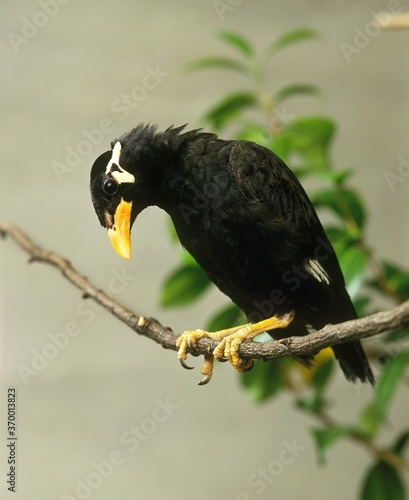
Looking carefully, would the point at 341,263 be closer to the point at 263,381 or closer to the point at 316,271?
the point at 316,271

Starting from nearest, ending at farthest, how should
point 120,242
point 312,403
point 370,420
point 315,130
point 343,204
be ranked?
point 120,242
point 315,130
point 343,204
point 312,403
point 370,420

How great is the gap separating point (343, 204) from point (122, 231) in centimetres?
42

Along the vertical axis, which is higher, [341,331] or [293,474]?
[341,331]

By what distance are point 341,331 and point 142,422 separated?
0.73 meters

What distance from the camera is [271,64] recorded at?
180 centimetres

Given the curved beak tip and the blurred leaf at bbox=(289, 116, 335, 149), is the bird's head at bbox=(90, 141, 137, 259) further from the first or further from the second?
the blurred leaf at bbox=(289, 116, 335, 149)

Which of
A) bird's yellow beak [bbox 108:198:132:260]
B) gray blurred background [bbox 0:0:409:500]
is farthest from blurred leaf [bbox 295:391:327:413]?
bird's yellow beak [bbox 108:198:132:260]

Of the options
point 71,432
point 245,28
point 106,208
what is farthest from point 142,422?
point 245,28

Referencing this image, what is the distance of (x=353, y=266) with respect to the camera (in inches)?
29.3

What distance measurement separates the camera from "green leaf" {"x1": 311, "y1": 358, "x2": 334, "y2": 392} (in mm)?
1109

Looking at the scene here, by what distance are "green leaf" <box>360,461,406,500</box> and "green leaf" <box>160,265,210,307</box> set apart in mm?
577

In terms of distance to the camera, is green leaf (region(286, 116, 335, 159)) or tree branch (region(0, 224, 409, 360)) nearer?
tree branch (region(0, 224, 409, 360))

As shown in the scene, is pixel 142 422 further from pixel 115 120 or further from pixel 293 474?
pixel 293 474

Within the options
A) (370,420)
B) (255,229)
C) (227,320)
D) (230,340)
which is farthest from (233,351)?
(370,420)
